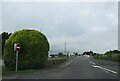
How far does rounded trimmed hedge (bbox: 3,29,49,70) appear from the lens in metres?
27.6

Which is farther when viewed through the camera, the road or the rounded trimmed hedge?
the rounded trimmed hedge

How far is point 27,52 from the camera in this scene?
27781 millimetres

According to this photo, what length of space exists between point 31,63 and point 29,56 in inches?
29.1

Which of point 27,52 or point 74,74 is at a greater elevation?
point 27,52

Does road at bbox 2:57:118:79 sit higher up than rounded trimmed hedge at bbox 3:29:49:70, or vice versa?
rounded trimmed hedge at bbox 3:29:49:70

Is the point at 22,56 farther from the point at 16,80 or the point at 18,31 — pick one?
the point at 16,80

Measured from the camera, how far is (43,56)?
28.6m

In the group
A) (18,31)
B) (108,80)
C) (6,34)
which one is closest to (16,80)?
(108,80)

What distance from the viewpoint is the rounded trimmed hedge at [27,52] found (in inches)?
1086

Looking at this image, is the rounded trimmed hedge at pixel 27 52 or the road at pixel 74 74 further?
the rounded trimmed hedge at pixel 27 52

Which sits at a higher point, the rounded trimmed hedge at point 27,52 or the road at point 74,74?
the rounded trimmed hedge at point 27,52

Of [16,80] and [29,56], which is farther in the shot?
[29,56]

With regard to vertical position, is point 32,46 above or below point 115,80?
above

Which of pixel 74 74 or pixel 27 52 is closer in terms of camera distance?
pixel 74 74
